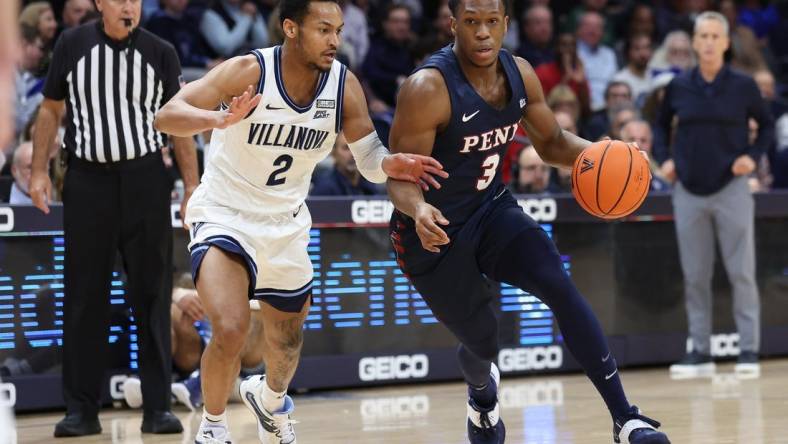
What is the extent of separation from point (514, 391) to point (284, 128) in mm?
3236

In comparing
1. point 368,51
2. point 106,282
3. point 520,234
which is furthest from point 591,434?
point 368,51

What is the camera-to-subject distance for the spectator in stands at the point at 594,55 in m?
12.6

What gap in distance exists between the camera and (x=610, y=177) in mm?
5551

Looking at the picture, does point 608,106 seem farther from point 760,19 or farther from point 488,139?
point 488,139

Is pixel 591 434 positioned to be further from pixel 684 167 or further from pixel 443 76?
pixel 684 167

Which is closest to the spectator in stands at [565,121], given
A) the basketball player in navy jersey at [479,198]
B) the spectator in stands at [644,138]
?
the spectator in stands at [644,138]

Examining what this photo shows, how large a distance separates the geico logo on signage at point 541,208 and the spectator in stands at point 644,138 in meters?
1.39

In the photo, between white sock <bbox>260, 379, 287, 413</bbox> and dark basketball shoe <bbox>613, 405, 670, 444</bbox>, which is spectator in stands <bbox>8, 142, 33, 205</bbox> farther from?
dark basketball shoe <bbox>613, 405, 670, 444</bbox>

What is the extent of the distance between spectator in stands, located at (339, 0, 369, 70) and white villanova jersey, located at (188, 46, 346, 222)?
6033 mm

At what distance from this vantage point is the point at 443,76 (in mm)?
5492

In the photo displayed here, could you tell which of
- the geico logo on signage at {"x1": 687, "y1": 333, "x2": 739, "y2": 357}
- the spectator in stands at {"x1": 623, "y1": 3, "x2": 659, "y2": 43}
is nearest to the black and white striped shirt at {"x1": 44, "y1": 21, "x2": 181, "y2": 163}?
the geico logo on signage at {"x1": 687, "y1": 333, "x2": 739, "y2": 357}

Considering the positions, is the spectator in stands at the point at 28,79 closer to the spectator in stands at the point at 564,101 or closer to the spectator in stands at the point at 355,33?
the spectator in stands at the point at 355,33

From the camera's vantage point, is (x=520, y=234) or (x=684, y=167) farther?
(x=684, y=167)

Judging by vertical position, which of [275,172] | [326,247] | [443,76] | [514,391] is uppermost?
[443,76]
